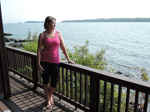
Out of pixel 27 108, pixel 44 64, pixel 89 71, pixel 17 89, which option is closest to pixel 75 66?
pixel 89 71

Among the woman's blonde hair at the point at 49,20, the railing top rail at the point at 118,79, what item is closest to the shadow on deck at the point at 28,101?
the railing top rail at the point at 118,79

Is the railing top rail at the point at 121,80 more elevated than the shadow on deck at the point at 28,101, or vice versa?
the railing top rail at the point at 121,80

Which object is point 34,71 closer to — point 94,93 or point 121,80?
point 94,93

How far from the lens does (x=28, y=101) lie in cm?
346

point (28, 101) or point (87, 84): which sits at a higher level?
point (87, 84)

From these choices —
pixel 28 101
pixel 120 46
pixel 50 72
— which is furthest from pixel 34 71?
pixel 120 46

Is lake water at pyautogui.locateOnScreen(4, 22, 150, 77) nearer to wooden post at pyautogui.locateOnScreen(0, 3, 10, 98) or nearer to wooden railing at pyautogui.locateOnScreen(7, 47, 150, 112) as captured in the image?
wooden railing at pyautogui.locateOnScreen(7, 47, 150, 112)

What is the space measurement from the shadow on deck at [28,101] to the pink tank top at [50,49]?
947 millimetres

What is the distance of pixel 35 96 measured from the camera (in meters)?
3.68

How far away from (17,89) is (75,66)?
1836 millimetres

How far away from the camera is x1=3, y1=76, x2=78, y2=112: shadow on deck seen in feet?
10.4

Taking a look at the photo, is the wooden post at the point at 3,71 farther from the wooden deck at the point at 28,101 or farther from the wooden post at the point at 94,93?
the wooden post at the point at 94,93

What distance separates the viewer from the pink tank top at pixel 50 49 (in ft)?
9.00

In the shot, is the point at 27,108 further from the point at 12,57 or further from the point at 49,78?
the point at 12,57
